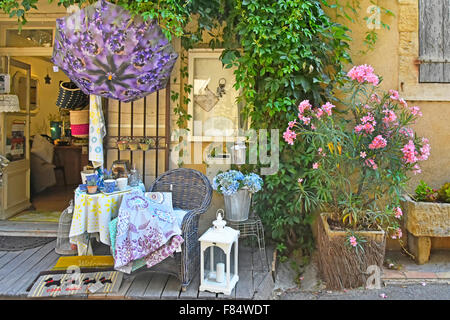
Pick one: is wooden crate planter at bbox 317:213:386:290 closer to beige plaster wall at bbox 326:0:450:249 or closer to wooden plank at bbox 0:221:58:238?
beige plaster wall at bbox 326:0:450:249

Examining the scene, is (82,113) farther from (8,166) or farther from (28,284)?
(28,284)

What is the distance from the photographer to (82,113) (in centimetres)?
411

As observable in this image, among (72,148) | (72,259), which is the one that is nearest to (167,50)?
(72,259)

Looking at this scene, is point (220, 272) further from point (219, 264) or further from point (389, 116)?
point (389, 116)

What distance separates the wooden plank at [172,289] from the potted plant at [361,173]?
4.29ft

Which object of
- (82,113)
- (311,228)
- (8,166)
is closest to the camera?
(311,228)

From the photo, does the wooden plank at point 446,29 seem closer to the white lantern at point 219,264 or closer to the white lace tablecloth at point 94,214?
the white lantern at point 219,264

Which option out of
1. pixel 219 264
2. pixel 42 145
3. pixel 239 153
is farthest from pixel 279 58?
pixel 42 145

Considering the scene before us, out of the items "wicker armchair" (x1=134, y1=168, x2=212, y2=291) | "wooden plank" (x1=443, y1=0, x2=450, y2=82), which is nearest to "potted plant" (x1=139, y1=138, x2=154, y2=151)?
"wicker armchair" (x1=134, y1=168, x2=212, y2=291)

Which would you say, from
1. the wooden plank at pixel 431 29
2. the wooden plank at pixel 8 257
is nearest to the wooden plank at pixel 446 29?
the wooden plank at pixel 431 29

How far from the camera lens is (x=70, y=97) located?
4.20 m

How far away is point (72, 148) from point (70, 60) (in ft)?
14.2

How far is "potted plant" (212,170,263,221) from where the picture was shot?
131 inches

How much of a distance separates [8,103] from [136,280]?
3050 millimetres
